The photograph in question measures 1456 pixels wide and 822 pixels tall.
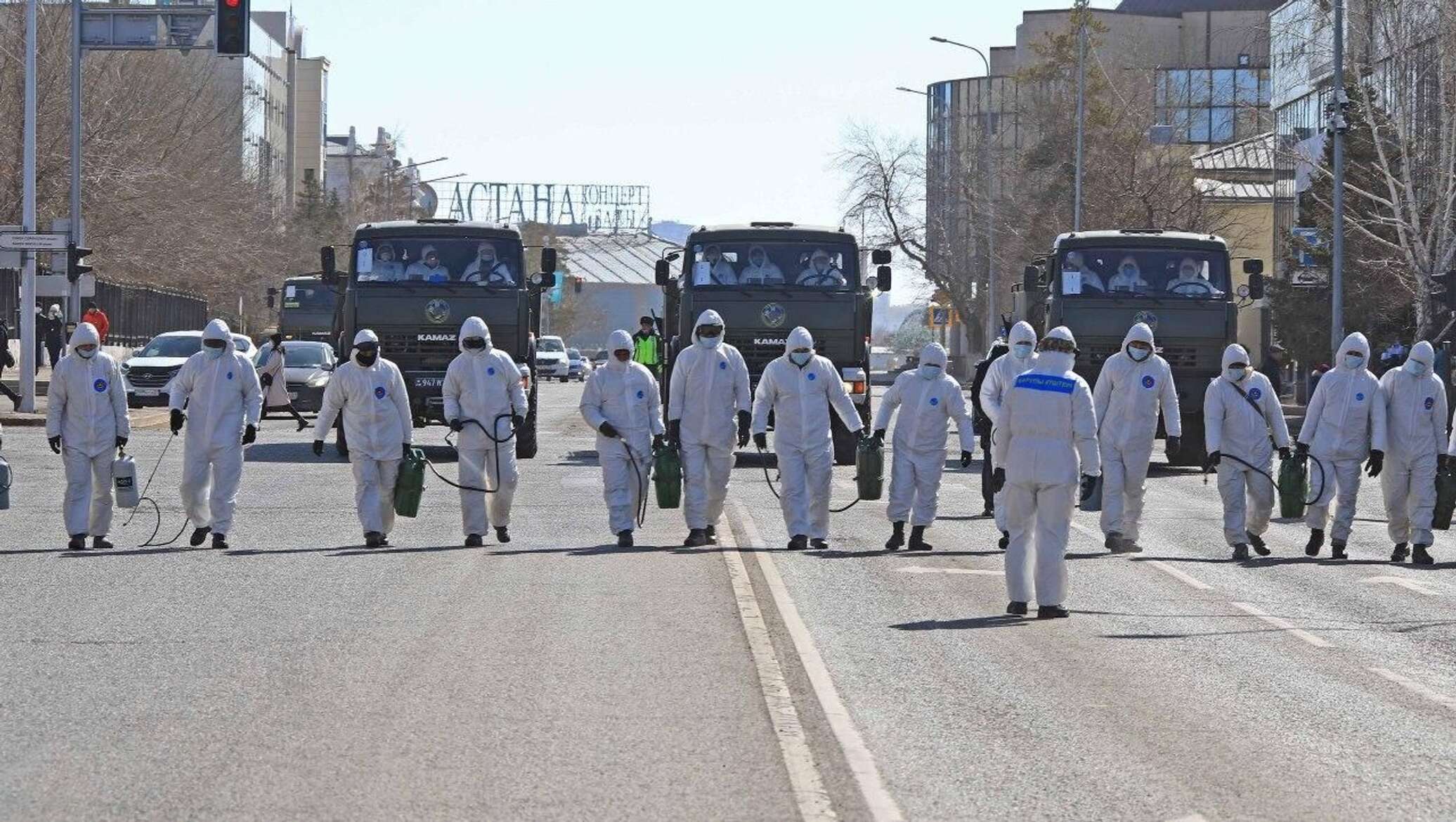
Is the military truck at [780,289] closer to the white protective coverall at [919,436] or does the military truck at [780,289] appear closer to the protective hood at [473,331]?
the protective hood at [473,331]

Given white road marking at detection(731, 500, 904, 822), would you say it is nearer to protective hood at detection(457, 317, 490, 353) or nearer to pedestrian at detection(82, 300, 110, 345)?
protective hood at detection(457, 317, 490, 353)

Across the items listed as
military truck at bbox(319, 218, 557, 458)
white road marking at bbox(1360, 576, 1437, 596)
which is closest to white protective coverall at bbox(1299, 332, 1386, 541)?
white road marking at bbox(1360, 576, 1437, 596)

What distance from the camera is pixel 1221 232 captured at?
221 feet

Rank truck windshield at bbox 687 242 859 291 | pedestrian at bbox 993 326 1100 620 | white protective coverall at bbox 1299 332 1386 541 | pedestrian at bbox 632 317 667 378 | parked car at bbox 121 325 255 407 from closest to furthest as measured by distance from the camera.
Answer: pedestrian at bbox 993 326 1100 620
white protective coverall at bbox 1299 332 1386 541
truck windshield at bbox 687 242 859 291
pedestrian at bbox 632 317 667 378
parked car at bbox 121 325 255 407

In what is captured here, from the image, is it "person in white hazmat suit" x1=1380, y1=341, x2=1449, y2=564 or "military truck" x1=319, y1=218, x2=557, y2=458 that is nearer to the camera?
"person in white hazmat suit" x1=1380, y1=341, x2=1449, y2=564

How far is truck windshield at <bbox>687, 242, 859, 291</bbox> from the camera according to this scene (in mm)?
28094

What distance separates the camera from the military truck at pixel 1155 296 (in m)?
28.8

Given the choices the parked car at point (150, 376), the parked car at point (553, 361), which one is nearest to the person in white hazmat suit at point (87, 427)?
the parked car at point (150, 376)

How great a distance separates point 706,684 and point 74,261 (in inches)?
1119

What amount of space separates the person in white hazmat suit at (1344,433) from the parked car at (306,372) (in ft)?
78.1

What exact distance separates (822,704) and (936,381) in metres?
8.54

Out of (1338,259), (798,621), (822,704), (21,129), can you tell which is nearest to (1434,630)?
(798,621)

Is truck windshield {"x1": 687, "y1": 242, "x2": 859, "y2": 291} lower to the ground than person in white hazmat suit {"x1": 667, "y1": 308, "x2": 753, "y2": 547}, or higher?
higher

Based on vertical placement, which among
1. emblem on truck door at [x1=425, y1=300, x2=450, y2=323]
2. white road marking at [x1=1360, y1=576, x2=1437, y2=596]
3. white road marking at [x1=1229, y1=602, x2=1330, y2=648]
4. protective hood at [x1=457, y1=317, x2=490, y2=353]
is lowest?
white road marking at [x1=1360, y1=576, x2=1437, y2=596]
